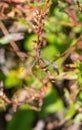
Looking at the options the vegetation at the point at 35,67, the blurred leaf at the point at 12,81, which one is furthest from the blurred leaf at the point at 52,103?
the blurred leaf at the point at 12,81

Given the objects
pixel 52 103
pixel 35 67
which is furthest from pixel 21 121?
pixel 35 67

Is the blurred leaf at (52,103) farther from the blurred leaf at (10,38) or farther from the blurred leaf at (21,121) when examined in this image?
the blurred leaf at (10,38)

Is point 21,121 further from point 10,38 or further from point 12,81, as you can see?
point 10,38

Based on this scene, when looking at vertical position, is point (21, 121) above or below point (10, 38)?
below

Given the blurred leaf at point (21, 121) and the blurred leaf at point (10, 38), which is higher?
the blurred leaf at point (10, 38)

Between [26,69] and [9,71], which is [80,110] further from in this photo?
[9,71]

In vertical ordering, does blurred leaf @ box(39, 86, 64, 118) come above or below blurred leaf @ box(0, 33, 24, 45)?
below

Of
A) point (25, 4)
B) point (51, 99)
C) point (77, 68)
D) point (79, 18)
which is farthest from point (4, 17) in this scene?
point (51, 99)

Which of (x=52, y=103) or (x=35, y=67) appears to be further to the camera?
(x=52, y=103)

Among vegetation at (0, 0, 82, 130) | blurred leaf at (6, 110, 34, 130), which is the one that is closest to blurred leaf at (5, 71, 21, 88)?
vegetation at (0, 0, 82, 130)

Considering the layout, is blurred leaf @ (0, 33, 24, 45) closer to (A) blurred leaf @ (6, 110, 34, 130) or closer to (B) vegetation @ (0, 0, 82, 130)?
(B) vegetation @ (0, 0, 82, 130)

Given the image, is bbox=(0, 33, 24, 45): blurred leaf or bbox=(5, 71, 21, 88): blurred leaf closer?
bbox=(0, 33, 24, 45): blurred leaf

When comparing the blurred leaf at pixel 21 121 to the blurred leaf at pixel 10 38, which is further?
the blurred leaf at pixel 21 121
